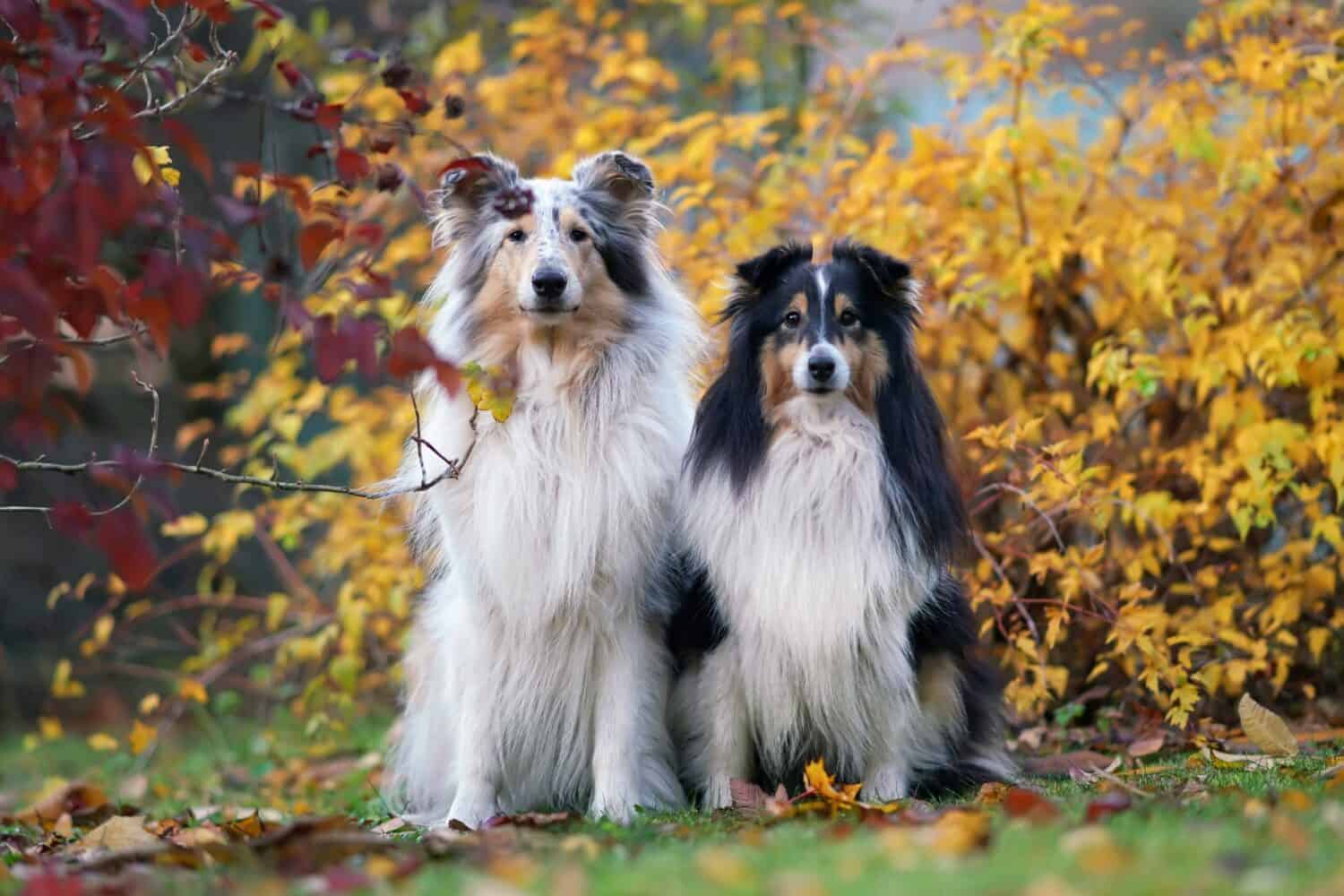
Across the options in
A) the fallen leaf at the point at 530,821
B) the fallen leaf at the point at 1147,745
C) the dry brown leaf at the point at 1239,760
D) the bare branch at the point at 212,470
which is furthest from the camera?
the fallen leaf at the point at 1147,745

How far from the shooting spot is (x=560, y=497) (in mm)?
4016

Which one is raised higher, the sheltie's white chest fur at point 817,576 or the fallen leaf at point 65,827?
the sheltie's white chest fur at point 817,576

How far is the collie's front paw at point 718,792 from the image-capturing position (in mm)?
4047

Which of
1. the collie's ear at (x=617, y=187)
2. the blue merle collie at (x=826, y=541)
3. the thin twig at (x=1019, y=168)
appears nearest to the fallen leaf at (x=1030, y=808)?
the blue merle collie at (x=826, y=541)

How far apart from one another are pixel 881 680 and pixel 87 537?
213 centimetres

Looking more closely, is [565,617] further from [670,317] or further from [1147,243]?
[1147,243]

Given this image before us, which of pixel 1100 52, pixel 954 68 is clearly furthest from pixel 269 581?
pixel 1100 52

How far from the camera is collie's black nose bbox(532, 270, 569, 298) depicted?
3967 millimetres

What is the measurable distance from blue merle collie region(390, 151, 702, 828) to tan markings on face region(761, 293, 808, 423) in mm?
329

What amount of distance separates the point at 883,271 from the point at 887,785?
1434mm

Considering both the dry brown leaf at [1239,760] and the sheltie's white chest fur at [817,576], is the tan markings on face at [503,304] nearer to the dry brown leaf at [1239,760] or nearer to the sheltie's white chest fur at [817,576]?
the sheltie's white chest fur at [817,576]

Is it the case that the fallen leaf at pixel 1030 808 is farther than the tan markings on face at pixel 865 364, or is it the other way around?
the tan markings on face at pixel 865 364

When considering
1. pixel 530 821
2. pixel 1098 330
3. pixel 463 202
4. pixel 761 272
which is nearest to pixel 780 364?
pixel 761 272

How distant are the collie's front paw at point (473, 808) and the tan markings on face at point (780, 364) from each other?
1347 millimetres
